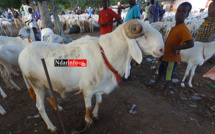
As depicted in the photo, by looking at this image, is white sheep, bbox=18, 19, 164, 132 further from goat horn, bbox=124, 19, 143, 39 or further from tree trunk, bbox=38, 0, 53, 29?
tree trunk, bbox=38, 0, 53, 29

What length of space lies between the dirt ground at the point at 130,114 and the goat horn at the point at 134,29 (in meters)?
1.97

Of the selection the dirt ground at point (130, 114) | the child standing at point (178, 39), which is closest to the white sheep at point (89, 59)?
the dirt ground at point (130, 114)

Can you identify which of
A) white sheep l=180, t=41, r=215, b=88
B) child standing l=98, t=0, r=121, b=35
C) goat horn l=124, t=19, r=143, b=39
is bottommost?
white sheep l=180, t=41, r=215, b=88

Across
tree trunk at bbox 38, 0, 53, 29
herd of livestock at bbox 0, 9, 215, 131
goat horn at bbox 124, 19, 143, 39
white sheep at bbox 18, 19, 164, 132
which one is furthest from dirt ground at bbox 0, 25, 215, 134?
tree trunk at bbox 38, 0, 53, 29

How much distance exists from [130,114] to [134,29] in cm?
211

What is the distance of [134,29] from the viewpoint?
141 cm

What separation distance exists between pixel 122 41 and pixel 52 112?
255cm

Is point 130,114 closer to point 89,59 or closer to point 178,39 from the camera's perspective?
point 89,59

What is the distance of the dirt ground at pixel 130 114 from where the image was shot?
2.44m

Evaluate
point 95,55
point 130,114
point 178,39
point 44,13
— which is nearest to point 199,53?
point 178,39

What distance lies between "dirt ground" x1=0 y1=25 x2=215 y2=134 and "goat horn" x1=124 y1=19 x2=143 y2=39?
1.97 m

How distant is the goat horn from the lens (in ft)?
4.53

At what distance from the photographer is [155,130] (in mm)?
2400

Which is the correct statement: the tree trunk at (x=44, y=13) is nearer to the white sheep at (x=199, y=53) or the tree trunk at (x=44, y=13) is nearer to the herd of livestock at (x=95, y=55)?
the herd of livestock at (x=95, y=55)
